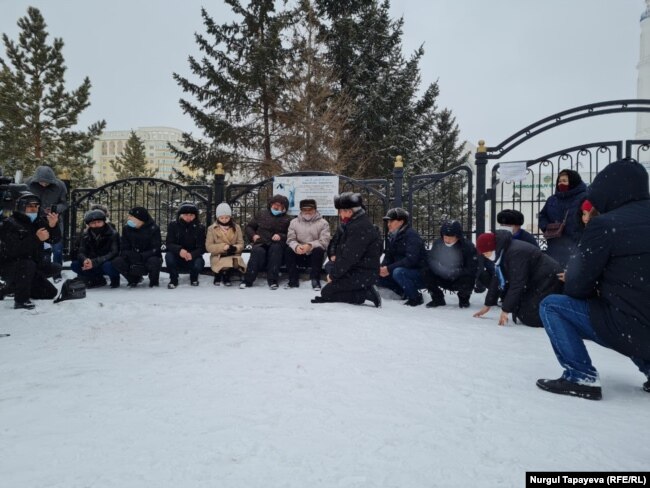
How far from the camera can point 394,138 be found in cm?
2103

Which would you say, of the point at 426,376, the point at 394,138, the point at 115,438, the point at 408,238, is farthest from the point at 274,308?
the point at 394,138

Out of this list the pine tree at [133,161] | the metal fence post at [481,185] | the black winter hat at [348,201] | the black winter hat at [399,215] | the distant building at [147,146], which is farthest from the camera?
the distant building at [147,146]

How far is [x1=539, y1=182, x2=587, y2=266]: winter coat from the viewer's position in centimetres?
648

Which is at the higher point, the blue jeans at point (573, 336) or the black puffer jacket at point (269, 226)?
the black puffer jacket at point (269, 226)

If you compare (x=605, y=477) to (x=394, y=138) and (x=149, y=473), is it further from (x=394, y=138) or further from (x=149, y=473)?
(x=394, y=138)

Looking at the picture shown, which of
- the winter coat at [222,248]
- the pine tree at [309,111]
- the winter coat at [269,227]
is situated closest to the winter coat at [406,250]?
the winter coat at [269,227]

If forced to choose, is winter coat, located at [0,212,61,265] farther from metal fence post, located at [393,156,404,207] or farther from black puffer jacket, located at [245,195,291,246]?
metal fence post, located at [393,156,404,207]

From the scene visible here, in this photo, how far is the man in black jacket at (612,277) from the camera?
272 cm

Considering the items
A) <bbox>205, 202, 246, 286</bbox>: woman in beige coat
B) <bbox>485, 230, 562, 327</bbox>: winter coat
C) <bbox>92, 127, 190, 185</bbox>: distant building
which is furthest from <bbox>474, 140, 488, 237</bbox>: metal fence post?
<bbox>92, 127, 190, 185</bbox>: distant building

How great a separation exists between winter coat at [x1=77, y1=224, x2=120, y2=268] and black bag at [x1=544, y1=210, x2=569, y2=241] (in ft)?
23.5

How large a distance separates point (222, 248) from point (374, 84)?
1560cm

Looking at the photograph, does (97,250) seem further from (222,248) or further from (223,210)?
(223,210)

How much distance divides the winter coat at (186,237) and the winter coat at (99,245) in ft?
2.98

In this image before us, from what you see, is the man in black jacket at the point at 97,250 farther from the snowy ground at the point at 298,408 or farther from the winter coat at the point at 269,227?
the snowy ground at the point at 298,408
